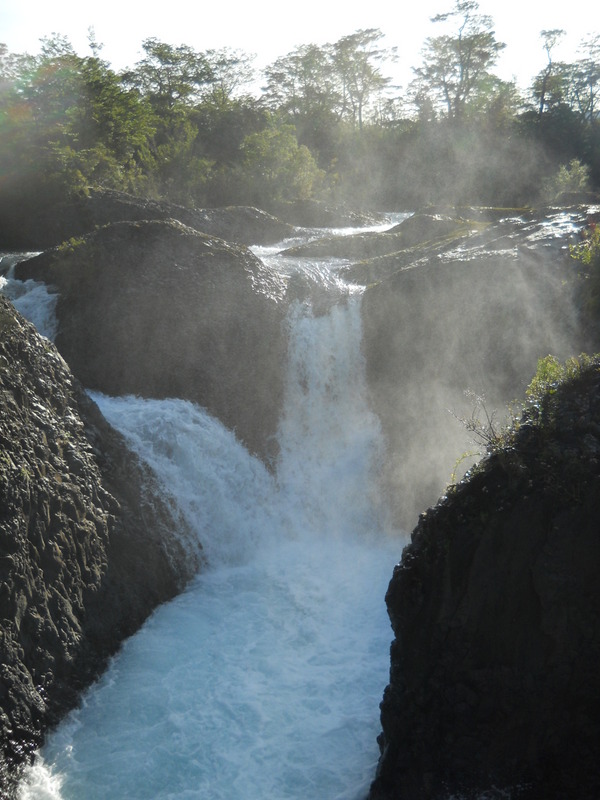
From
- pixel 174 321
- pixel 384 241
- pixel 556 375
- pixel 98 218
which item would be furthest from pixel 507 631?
pixel 98 218

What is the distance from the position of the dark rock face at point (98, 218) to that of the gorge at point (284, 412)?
386 centimetres

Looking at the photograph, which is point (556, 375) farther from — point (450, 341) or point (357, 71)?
point (357, 71)

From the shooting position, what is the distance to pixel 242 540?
12.5 metres

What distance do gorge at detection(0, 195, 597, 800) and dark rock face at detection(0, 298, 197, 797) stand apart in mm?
237

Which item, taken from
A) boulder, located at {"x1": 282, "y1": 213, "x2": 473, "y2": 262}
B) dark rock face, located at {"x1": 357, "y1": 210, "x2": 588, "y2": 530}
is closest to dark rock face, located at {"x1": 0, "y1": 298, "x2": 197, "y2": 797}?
dark rock face, located at {"x1": 357, "y1": 210, "x2": 588, "y2": 530}

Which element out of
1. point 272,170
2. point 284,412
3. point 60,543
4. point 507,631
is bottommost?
point 507,631

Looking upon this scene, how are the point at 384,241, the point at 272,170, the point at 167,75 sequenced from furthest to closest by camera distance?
the point at 167,75 < the point at 272,170 < the point at 384,241

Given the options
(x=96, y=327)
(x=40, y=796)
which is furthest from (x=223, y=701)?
(x=96, y=327)

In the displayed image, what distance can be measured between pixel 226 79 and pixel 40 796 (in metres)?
49.1

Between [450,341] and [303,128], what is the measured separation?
130ft

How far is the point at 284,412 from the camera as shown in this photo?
47.5ft

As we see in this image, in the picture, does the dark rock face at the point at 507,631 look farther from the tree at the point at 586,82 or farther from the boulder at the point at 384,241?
the tree at the point at 586,82

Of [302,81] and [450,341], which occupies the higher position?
[302,81]

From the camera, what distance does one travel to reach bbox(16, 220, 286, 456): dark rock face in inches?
551
